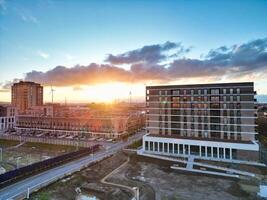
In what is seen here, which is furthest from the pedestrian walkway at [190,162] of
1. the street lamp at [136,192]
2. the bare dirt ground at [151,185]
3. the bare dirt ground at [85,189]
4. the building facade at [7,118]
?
the building facade at [7,118]

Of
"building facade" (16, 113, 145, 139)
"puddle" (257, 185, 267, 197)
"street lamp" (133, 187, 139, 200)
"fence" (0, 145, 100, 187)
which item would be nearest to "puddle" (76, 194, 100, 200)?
"street lamp" (133, 187, 139, 200)

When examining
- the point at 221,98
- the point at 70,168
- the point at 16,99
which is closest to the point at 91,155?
the point at 70,168

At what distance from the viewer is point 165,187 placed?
1500 inches

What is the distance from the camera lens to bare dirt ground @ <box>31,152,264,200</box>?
34.4m

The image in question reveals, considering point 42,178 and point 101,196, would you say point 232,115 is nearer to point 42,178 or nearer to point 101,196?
point 101,196

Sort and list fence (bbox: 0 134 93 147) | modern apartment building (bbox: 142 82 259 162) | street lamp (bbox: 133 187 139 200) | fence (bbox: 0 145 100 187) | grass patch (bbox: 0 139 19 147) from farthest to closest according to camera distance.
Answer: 1. grass patch (bbox: 0 139 19 147)
2. fence (bbox: 0 134 93 147)
3. modern apartment building (bbox: 142 82 259 162)
4. fence (bbox: 0 145 100 187)
5. street lamp (bbox: 133 187 139 200)

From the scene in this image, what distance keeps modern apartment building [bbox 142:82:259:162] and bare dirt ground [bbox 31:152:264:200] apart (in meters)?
11.6

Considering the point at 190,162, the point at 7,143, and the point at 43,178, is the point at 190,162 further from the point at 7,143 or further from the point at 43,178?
the point at 7,143

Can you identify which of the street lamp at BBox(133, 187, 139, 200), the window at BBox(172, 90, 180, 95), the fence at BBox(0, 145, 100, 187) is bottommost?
the street lamp at BBox(133, 187, 139, 200)

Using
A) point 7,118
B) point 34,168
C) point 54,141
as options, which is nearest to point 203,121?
point 34,168

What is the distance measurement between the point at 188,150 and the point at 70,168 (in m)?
30.6

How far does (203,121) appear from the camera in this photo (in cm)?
6116

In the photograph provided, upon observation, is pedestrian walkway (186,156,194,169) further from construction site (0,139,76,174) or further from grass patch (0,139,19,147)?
grass patch (0,139,19,147)

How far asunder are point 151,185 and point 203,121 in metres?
29.2
